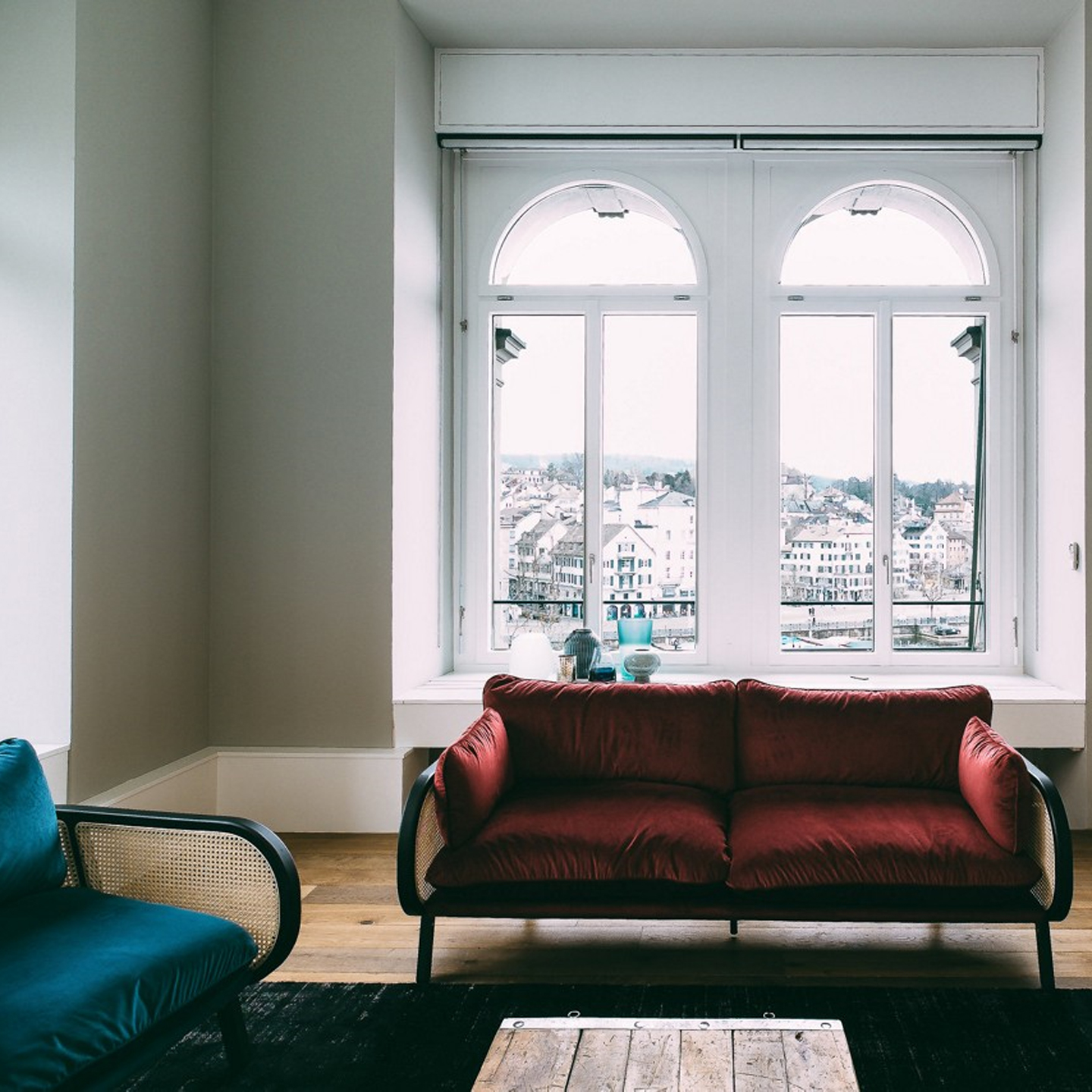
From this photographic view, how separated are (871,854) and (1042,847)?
1.50 feet

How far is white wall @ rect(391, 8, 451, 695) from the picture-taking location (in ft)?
13.7

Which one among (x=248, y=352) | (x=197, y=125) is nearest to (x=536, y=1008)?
(x=248, y=352)

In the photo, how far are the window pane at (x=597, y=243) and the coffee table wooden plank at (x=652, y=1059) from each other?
3.64 meters

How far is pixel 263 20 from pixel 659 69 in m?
1.70

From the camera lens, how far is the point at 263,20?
164 inches

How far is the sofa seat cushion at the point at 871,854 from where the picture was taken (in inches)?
104

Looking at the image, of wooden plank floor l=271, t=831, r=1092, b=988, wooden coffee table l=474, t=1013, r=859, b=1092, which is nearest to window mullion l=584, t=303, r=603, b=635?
wooden plank floor l=271, t=831, r=1092, b=988

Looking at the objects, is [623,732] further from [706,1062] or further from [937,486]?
[937,486]

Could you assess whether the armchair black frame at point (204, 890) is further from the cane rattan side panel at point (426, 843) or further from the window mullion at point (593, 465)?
the window mullion at point (593, 465)

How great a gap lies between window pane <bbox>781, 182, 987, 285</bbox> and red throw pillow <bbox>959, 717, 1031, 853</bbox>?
8.41 ft

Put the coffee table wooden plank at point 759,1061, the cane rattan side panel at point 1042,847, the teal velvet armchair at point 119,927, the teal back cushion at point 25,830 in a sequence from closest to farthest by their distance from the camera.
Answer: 1. the coffee table wooden plank at point 759,1061
2. the teal velvet armchair at point 119,927
3. the teal back cushion at point 25,830
4. the cane rattan side panel at point 1042,847

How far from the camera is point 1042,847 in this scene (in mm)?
2676

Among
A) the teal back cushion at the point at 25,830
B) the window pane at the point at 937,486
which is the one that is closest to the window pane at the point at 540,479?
the window pane at the point at 937,486

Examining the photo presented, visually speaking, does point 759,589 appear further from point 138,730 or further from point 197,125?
point 197,125
